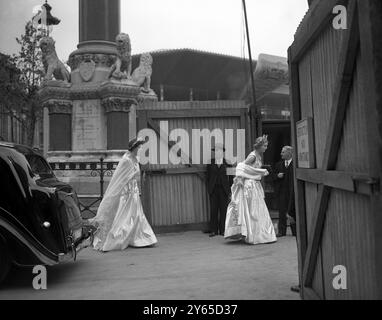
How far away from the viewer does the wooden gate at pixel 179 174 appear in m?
10.4

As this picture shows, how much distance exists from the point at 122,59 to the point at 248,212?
7.64 m

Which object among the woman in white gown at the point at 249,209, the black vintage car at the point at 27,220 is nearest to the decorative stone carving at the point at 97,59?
the woman in white gown at the point at 249,209

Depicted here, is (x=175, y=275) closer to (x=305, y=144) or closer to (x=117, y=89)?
(x=305, y=144)

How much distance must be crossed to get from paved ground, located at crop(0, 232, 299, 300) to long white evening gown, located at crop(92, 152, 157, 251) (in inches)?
8.6

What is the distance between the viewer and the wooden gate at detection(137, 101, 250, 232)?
10391mm

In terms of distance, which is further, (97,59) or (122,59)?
(97,59)

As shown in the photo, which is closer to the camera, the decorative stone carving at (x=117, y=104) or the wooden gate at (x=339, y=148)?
the wooden gate at (x=339, y=148)

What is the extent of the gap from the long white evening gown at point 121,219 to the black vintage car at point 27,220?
246 centimetres

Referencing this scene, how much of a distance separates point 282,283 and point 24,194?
328cm

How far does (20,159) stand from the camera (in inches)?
235

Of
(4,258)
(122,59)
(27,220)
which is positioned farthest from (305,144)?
(122,59)

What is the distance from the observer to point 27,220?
562 cm

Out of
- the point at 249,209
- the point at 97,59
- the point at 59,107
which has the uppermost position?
the point at 97,59

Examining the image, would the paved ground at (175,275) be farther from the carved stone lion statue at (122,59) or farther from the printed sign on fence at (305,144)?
the carved stone lion statue at (122,59)
